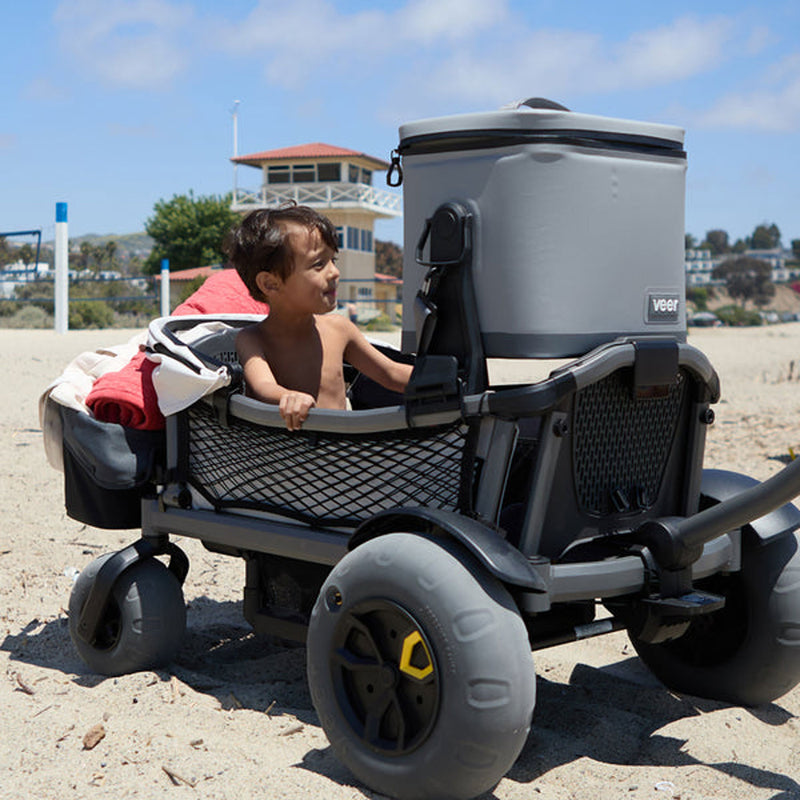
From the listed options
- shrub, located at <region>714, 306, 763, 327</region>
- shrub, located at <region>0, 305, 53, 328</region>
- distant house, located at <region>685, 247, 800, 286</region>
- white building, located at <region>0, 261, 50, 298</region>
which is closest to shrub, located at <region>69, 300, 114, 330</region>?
shrub, located at <region>0, 305, 53, 328</region>

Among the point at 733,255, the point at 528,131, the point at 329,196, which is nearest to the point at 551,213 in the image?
the point at 528,131

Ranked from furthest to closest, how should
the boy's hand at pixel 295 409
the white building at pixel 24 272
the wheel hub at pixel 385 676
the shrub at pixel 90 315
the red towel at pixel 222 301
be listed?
the shrub at pixel 90 315
the white building at pixel 24 272
the red towel at pixel 222 301
the boy's hand at pixel 295 409
the wheel hub at pixel 385 676

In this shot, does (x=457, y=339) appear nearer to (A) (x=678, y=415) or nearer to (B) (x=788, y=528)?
(A) (x=678, y=415)

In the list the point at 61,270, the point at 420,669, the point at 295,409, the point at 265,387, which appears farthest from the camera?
the point at 61,270

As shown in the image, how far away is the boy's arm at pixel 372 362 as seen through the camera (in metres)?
2.95

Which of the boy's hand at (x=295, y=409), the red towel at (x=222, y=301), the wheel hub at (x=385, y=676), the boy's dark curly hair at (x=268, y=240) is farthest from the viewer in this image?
the red towel at (x=222, y=301)

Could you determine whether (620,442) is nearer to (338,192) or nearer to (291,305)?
(291,305)

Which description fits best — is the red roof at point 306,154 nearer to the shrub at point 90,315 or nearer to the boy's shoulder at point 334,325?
the shrub at point 90,315

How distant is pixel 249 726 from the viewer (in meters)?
2.54

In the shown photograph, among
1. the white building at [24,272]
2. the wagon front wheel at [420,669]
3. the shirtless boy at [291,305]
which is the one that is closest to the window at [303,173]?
the white building at [24,272]

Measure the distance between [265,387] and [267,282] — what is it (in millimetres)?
309

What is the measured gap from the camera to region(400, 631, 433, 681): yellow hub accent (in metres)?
2.10

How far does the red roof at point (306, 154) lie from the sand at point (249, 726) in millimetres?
41831

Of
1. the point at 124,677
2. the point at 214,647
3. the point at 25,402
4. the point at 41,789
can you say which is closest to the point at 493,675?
the point at 41,789
